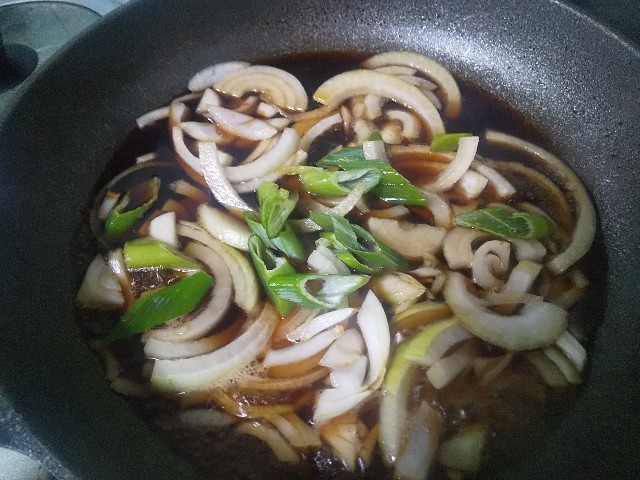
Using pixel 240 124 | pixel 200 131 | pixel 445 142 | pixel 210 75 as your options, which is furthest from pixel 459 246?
pixel 210 75

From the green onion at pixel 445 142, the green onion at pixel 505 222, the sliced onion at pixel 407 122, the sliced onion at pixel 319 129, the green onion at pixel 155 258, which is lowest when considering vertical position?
the green onion at pixel 155 258

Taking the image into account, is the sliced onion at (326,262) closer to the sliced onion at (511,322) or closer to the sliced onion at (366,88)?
the sliced onion at (511,322)

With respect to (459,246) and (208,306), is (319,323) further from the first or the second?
(459,246)

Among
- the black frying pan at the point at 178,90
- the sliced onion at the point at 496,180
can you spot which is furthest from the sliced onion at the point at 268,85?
the sliced onion at the point at 496,180

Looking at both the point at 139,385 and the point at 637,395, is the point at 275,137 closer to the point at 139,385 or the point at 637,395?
the point at 139,385

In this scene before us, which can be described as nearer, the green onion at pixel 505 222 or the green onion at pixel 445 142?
the green onion at pixel 505 222
